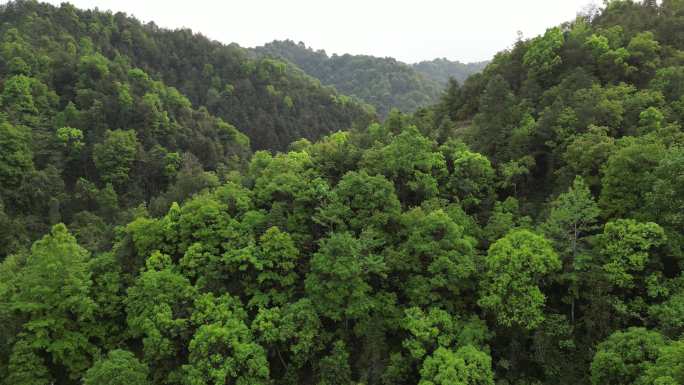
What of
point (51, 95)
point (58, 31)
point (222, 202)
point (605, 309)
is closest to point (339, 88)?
point (58, 31)

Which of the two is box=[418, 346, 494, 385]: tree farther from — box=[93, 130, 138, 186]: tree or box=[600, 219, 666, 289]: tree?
box=[93, 130, 138, 186]: tree

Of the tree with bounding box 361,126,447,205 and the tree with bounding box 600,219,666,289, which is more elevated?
the tree with bounding box 361,126,447,205

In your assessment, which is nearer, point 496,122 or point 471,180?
point 471,180

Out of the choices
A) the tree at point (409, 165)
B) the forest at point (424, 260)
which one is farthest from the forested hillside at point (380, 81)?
the tree at point (409, 165)

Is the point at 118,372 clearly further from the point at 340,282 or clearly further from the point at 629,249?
the point at 629,249

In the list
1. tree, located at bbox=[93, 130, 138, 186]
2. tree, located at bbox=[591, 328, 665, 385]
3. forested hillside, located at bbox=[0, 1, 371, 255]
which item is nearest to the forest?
tree, located at bbox=[591, 328, 665, 385]

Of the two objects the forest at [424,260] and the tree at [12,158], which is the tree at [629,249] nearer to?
the forest at [424,260]

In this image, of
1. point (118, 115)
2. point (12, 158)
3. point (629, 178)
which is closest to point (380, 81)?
point (118, 115)
